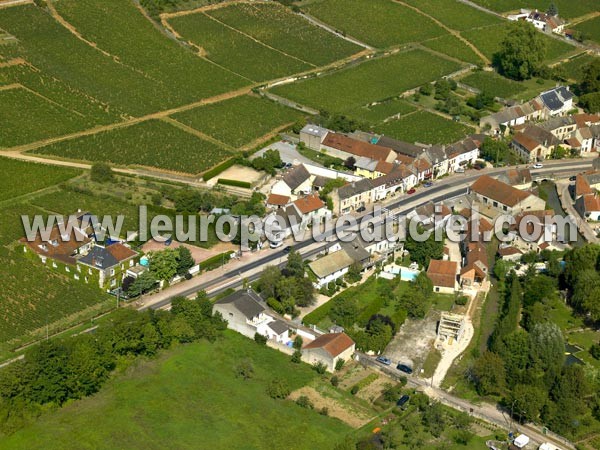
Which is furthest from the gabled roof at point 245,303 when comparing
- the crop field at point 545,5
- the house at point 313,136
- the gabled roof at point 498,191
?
the crop field at point 545,5

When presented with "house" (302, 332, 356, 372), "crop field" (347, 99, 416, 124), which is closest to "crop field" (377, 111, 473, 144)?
"crop field" (347, 99, 416, 124)

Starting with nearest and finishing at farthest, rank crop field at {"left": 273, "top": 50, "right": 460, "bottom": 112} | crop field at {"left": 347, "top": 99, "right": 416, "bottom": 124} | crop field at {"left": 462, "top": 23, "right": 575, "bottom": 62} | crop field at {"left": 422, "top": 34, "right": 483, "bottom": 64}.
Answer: crop field at {"left": 347, "top": 99, "right": 416, "bottom": 124} < crop field at {"left": 273, "top": 50, "right": 460, "bottom": 112} < crop field at {"left": 422, "top": 34, "right": 483, "bottom": 64} < crop field at {"left": 462, "top": 23, "right": 575, "bottom": 62}

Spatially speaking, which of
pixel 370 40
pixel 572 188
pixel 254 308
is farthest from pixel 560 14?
pixel 254 308

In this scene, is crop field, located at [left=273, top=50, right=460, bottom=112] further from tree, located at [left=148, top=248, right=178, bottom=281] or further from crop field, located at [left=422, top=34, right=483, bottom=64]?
tree, located at [left=148, top=248, right=178, bottom=281]

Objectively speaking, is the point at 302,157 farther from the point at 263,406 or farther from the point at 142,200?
the point at 263,406

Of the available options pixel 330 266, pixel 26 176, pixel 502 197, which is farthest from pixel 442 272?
pixel 26 176

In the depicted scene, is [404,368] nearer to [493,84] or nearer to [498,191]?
[498,191]
